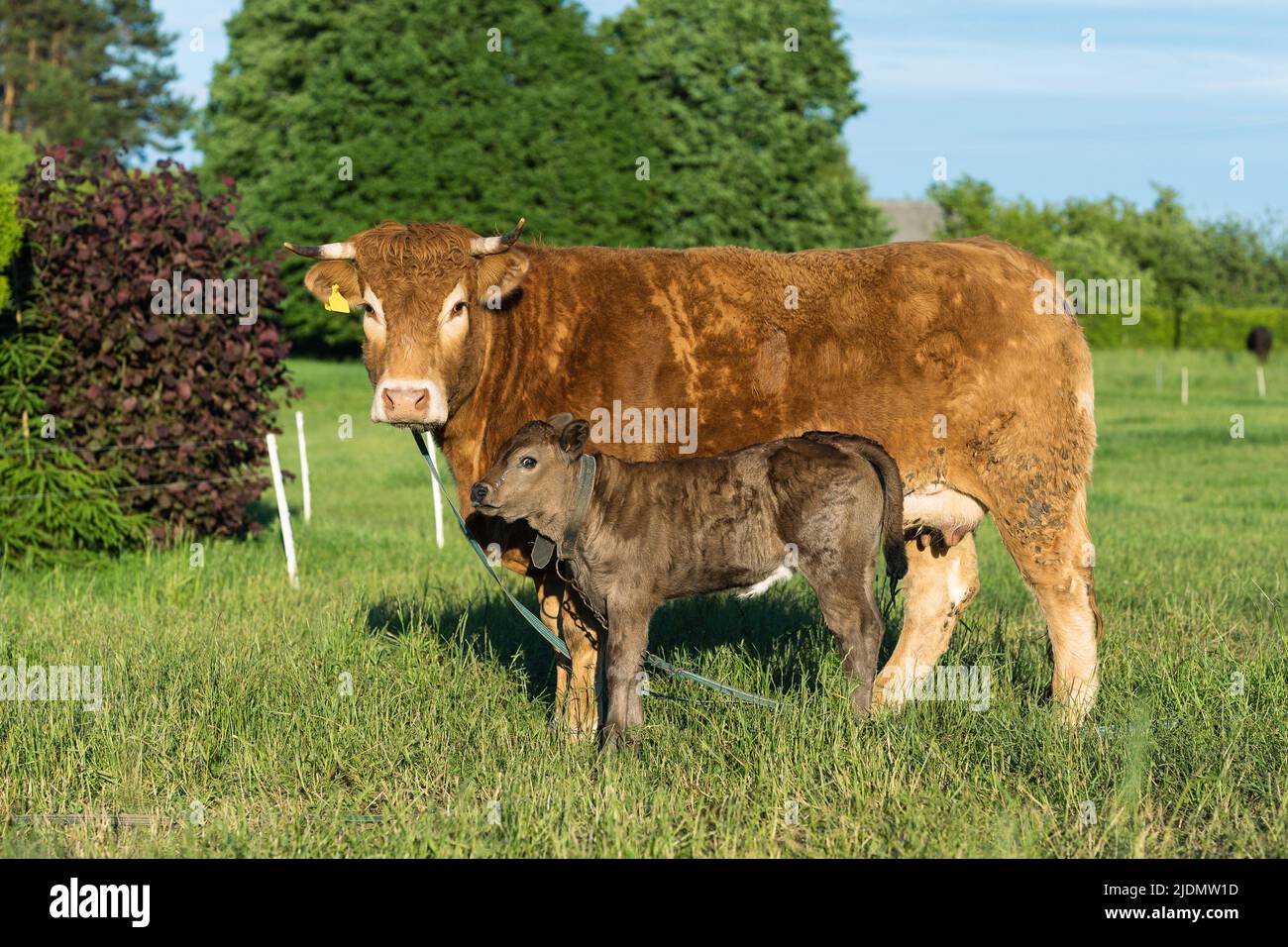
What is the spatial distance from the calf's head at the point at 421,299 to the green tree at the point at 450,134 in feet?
121

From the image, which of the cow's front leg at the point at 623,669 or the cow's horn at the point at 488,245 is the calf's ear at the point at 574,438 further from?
the cow's horn at the point at 488,245

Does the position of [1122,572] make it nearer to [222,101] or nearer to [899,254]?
[899,254]

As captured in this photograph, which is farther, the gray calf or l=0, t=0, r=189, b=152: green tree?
l=0, t=0, r=189, b=152: green tree

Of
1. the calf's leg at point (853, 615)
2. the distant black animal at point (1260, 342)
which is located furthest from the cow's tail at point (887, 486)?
the distant black animal at point (1260, 342)

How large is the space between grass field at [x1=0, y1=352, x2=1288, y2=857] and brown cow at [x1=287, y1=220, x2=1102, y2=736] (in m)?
0.54

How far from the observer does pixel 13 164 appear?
36219mm

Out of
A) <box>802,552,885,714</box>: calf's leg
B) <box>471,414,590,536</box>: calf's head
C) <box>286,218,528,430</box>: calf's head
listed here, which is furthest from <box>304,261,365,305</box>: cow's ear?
<box>802,552,885,714</box>: calf's leg

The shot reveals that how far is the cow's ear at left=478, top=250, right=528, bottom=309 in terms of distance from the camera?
6.18 meters

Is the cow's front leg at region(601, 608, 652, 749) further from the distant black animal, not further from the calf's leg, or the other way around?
the distant black animal

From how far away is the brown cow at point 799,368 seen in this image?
6.36m

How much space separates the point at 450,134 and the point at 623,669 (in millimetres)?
40308

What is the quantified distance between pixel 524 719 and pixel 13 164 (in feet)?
116

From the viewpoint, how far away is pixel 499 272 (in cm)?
621

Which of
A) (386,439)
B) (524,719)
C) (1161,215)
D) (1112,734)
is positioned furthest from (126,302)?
(1161,215)
